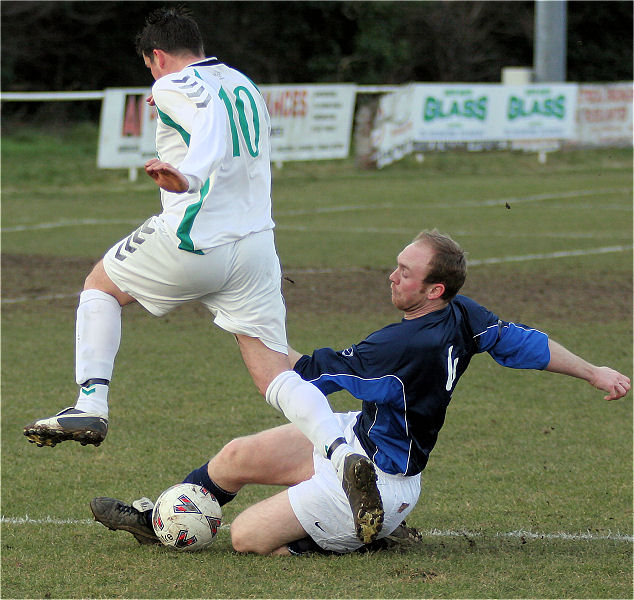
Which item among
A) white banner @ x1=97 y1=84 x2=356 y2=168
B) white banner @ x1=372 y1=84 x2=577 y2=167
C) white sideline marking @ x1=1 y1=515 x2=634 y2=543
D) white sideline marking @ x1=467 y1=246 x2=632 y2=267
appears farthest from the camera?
white banner @ x1=372 y1=84 x2=577 y2=167

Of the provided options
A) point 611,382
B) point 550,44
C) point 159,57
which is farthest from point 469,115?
point 611,382

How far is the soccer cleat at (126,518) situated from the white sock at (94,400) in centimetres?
49

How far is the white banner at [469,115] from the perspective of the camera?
26781 mm

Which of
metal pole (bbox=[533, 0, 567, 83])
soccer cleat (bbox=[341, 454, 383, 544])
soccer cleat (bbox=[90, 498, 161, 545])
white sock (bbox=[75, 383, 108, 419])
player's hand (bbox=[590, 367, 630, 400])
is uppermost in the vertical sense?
metal pole (bbox=[533, 0, 567, 83])

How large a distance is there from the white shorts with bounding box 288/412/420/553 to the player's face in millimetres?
670

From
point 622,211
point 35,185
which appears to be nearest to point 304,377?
point 622,211

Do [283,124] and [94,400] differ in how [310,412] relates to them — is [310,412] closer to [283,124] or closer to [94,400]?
[94,400]

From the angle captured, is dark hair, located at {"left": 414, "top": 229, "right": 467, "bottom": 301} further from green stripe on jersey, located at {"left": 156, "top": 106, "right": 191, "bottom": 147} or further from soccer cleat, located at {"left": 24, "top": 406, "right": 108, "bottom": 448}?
soccer cleat, located at {"left": 24, "top": 406, "right": 108, "bottom": 448}

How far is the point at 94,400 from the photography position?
15.1ft

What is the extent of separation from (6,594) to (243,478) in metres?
1.16

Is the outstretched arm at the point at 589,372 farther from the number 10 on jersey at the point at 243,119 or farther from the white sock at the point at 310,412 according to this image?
the number 10 on jersey at the point at 243,119

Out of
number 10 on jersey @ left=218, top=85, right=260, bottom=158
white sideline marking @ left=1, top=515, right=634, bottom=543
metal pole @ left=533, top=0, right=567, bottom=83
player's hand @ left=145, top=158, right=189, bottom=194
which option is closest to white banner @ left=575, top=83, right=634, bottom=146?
metal pole @ left=533, top=0, right=567, bottom=83

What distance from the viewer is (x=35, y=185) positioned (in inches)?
940

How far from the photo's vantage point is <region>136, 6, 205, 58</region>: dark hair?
476 cm
